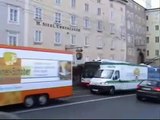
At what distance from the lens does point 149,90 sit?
2417 cm

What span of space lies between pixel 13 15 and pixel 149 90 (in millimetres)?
18689

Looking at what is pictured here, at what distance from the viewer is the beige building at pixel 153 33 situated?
82.9 meters

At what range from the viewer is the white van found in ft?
96.6

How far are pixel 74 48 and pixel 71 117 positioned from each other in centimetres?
3180

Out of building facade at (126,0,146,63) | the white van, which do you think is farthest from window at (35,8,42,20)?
building facade at (126,0,146,63)

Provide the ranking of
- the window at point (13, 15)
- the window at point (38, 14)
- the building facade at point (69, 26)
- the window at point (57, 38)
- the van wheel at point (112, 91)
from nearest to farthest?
the van wheel at point (112, 91)
the window at point (13, 15)
the building facade at point (69, 26)
the window at point (38, 14)
the window at point (57, 38)

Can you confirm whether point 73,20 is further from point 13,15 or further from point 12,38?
point 12,38

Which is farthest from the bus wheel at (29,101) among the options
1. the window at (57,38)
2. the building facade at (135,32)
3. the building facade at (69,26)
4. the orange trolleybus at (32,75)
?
the building facade at (135,32)

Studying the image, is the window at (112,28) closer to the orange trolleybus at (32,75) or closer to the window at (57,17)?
the window at (57,17)

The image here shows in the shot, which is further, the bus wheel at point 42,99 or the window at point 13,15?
the window at point 13,15

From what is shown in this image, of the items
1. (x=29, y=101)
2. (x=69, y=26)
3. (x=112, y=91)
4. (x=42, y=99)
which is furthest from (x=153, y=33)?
(x=29, y=101)

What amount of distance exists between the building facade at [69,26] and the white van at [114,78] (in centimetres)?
1127

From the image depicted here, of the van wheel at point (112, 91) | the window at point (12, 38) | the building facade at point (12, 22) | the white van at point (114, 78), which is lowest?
the van wheel at point (112, 91)

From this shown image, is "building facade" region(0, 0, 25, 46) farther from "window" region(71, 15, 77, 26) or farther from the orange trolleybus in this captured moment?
the orange trolleybus
